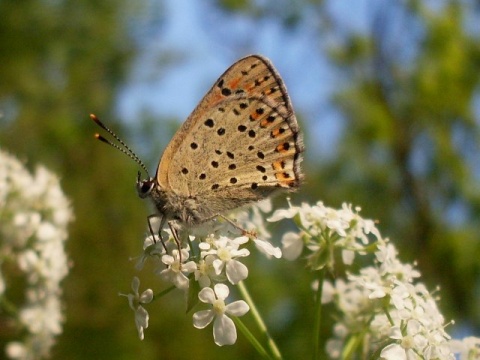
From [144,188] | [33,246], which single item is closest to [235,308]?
[144,188]

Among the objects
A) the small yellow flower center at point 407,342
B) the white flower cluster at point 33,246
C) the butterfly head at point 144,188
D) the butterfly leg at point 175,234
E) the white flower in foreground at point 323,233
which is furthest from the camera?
the white flower cluster at point 33,246

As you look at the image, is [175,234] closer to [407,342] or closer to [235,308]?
[235,308]

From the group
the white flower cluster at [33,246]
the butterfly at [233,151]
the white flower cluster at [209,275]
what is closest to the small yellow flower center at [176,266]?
the white flower cluster at [209,275]

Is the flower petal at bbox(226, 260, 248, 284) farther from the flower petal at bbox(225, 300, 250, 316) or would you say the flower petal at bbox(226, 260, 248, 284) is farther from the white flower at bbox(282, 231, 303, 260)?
the white flower at bbox(282, 231, 303, 260)

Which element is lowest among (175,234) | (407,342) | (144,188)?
(407,342)

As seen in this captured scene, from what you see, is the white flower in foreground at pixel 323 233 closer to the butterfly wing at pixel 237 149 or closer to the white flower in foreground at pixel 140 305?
the butterfly wing at pixel 237 149

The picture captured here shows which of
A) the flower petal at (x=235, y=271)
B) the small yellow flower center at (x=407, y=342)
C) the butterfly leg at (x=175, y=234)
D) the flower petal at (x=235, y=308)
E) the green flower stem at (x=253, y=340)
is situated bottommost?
the small yellow flower center at (x=407, y=342)

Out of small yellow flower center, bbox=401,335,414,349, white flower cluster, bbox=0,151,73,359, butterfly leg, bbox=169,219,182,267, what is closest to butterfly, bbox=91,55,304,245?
butterfly leg, bbox=169,219,182,267
